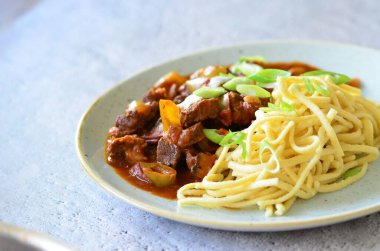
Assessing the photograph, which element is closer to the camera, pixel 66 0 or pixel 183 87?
pixel 183 87

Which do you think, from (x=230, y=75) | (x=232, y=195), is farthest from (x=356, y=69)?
(x=232, y=195)

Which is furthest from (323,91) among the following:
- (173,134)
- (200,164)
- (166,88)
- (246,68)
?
(166,88)

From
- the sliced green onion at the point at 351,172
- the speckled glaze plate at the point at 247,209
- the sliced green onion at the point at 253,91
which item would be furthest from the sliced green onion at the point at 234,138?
the sliced green onion at the point at 351,172

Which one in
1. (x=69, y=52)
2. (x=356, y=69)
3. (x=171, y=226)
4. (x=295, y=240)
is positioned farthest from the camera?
(x=69, y=52)

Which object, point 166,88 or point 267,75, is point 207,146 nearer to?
point 267,75

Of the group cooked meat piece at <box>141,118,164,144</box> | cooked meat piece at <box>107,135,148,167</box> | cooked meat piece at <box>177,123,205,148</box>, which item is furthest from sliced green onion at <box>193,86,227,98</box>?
cooked meat piece at <box>107,135,148,167</box>

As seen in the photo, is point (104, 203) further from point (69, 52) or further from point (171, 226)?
point (69, 52)

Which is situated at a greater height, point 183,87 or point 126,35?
point 183,87
